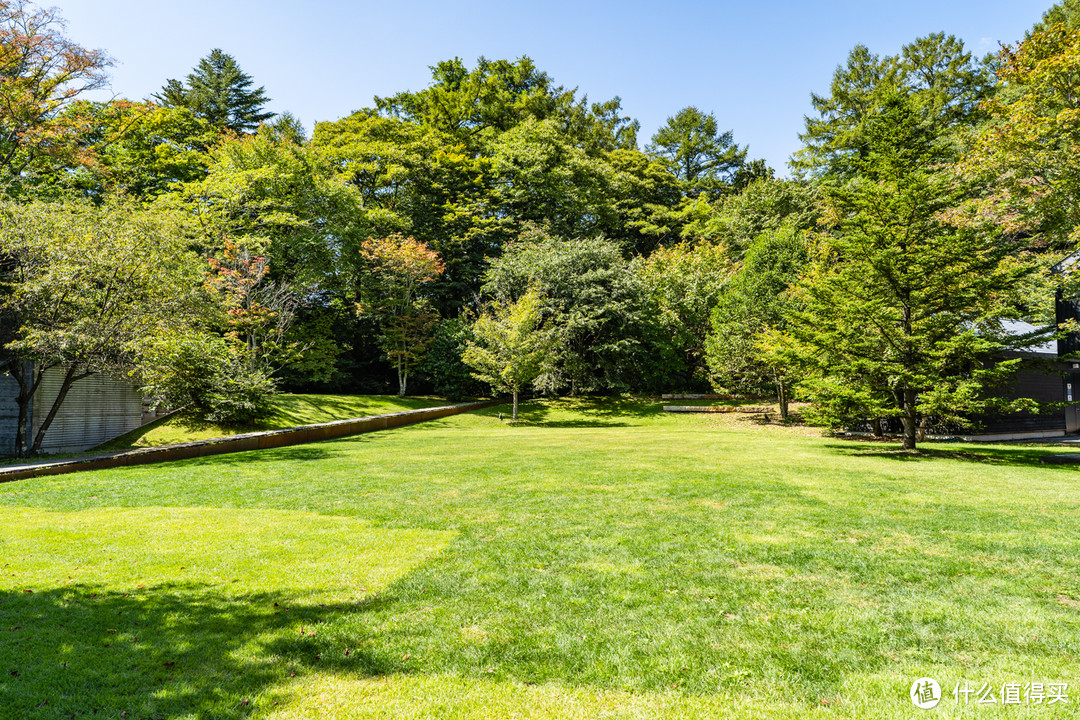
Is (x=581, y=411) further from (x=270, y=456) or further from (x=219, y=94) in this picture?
(x=219, y=94)

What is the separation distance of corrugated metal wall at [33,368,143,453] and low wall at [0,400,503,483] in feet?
13.4

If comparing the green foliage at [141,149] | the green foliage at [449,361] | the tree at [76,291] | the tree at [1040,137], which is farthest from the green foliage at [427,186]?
the tree at [1040,137]

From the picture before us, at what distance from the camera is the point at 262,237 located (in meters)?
23.0

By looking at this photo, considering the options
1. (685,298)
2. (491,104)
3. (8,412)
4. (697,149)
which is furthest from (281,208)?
(697,149)

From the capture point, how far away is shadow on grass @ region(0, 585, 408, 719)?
2714mm

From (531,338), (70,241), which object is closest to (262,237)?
(70,241)

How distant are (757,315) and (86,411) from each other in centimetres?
2489

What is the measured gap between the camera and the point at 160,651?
3.24 metres

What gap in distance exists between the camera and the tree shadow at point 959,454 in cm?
1179

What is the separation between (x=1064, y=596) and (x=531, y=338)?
19.2m

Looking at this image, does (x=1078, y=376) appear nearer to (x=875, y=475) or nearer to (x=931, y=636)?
(x=875, y=475)

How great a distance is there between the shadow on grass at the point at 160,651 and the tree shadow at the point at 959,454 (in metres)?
12.9

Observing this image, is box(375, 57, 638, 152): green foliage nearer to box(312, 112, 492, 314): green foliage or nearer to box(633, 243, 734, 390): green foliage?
box(312, 112, 492, 314): green foliage

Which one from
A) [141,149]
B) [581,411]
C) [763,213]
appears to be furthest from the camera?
[763,213]
